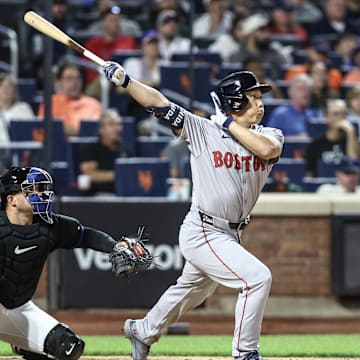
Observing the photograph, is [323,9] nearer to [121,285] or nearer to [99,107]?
[99,107]

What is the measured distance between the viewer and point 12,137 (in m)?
10.8

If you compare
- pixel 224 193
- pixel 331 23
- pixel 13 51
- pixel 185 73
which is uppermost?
pixel 331 23

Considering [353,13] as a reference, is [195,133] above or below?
below

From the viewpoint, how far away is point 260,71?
12.2 metres

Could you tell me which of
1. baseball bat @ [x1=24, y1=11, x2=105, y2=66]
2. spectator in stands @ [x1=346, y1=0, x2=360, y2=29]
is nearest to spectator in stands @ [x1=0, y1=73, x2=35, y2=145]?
baseball bat @ [x1=24, y1=11, x2=105, y2=66]

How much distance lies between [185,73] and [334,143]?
68.0 inches

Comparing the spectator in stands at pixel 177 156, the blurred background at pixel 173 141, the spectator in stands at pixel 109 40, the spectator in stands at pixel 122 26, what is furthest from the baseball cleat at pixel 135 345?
the spectator in stands at pixel 122 26

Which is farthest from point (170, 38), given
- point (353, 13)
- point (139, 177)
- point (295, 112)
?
point (353, 13)

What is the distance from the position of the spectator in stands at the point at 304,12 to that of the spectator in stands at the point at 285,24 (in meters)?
0.49

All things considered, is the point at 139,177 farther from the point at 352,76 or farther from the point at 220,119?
the point at 352,76

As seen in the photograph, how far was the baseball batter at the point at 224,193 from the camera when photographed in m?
6.15

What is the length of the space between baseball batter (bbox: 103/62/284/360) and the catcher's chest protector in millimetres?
780

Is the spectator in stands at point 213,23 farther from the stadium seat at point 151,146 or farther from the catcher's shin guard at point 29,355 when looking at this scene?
the catcher's shin guard at point 29,355

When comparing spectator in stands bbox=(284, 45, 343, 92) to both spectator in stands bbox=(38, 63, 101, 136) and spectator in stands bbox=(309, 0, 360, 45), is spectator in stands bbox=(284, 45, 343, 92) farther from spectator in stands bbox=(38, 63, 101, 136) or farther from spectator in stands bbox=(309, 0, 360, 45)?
spectator in stands bbox=(38, 63, 101, 136)
